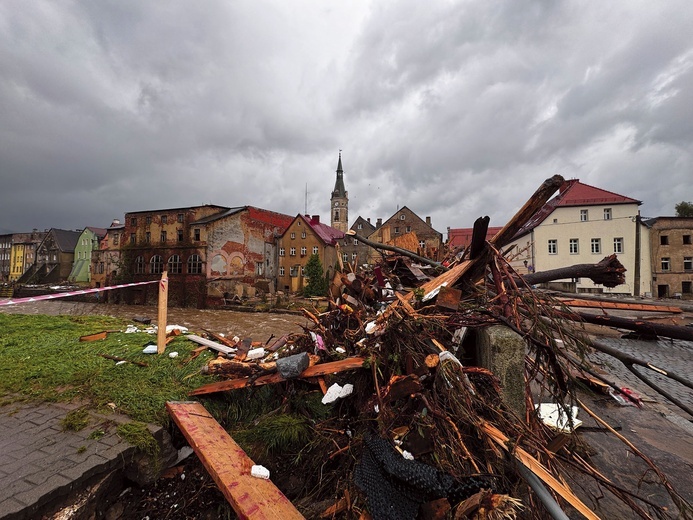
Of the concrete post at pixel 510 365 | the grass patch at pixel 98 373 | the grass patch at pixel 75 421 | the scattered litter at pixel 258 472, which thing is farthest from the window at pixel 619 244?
the grass patch at pixel 75 421

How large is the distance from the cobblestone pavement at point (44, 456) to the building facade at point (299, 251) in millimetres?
30780

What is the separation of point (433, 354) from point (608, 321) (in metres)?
1.80

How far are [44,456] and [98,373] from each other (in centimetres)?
153

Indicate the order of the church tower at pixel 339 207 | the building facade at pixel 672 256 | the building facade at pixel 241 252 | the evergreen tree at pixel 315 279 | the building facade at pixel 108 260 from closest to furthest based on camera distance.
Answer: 1. the building facade at pixel 672 256
2. the building facade at pixel 241 252
3. the evergreen tree at pixel 315 279
4. the building facade at pixel 108 260
5. the church tower at pixel 339 207

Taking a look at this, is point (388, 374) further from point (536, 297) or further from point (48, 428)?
point (48, 428)

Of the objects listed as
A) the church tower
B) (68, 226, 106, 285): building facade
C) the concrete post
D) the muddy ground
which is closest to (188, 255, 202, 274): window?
the muddy ground

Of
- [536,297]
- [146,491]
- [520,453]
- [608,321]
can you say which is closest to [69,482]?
[146,491]

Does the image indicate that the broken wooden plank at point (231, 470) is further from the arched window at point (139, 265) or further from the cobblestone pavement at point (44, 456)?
the arched window at point (139, 265)

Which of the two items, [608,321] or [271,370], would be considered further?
[271,370]

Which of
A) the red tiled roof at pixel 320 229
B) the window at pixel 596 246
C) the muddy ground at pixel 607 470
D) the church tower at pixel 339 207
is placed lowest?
the muddy ground at pixel 607 470

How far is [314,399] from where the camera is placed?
10.1 ft

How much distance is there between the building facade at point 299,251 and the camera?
111 feet

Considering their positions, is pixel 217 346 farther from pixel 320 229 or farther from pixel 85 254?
pixel 85 254

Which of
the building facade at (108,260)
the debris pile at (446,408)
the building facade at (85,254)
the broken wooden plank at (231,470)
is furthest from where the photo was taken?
the building facade at (85,254)
